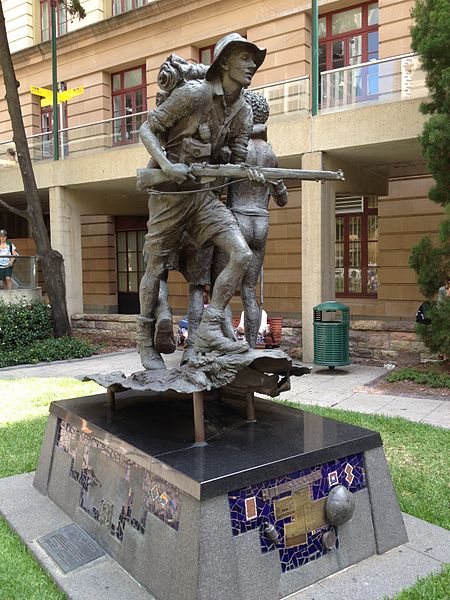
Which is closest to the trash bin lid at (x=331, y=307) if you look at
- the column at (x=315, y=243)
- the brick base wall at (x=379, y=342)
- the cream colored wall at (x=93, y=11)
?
the column at (x=315, y=243)

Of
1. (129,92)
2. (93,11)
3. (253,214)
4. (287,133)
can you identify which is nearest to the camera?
(253,214)

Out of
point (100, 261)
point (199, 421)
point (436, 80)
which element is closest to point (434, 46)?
point (436, 80)

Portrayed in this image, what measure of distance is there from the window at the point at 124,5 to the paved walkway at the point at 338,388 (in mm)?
11994

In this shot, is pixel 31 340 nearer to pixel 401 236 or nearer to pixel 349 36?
pixel 401 236

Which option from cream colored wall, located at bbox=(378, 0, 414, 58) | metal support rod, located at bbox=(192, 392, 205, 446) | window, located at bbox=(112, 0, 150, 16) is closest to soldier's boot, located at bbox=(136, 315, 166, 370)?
metal support rod, located at bbox=(192, 392, 205, 446)

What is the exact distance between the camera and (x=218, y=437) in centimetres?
373

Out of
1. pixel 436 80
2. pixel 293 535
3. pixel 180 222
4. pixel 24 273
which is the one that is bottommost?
pixel 293 535

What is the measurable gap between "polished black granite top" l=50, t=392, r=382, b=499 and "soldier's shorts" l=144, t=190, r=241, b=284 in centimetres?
117

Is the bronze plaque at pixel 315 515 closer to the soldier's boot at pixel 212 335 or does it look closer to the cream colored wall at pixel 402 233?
the soldier's boot at pixel 212 335

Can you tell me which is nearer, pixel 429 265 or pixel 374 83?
pixel 429 265

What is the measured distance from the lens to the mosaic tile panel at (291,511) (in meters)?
3.09

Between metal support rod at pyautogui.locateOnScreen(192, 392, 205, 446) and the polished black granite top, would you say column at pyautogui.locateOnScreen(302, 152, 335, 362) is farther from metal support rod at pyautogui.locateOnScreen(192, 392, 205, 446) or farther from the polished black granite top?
metal support rod at pyautogui.locateOnScreen(192, 392, 205, 446)

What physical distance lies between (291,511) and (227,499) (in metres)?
0.48

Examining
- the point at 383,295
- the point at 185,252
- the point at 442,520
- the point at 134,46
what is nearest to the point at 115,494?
the point at 185,252
